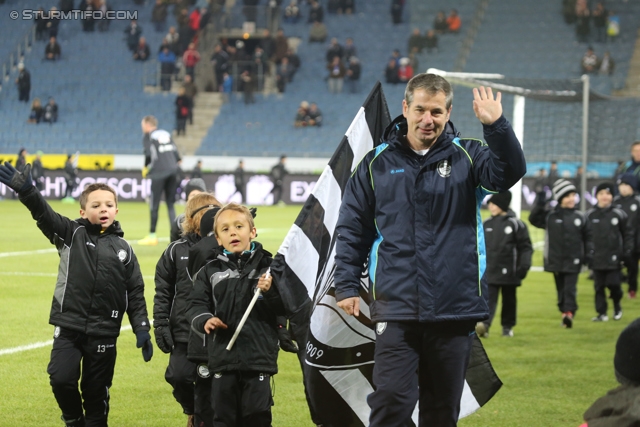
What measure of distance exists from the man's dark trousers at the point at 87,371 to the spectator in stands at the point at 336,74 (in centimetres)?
3443

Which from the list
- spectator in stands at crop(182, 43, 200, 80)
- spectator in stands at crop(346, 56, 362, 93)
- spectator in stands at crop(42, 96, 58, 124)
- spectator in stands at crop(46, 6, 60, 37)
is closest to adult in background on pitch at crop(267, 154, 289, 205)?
spectator in stands at crop(346, 56, 362, 93)

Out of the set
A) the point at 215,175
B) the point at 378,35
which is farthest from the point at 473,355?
the point at 378,35

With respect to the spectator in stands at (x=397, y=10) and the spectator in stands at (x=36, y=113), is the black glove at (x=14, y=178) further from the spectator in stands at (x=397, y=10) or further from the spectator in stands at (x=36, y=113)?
the spectator in stands at (x=397, y=10)

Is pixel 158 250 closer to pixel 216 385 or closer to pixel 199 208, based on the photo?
pixel 199 208

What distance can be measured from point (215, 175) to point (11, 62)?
47.4 feet

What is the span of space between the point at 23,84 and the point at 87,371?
37.5m

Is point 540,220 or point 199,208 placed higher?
point 199,208

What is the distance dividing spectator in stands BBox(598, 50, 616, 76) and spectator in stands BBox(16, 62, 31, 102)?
923 inches

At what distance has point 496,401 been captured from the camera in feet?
23.6

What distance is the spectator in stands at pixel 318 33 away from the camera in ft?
136

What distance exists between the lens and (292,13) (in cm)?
4272

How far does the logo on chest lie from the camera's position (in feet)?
14.4

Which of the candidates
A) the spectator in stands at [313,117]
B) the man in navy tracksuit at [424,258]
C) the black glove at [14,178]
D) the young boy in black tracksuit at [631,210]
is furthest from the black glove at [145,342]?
the spectator in stands at [313,117]

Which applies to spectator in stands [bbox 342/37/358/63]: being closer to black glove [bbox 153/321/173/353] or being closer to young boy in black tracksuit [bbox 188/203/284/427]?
black glove [bbox 153/321/173/353]
